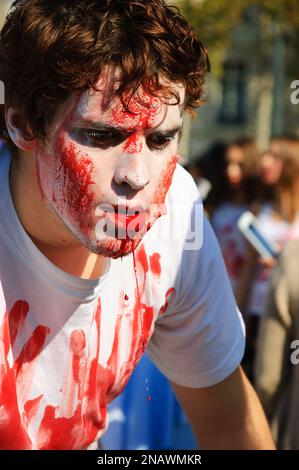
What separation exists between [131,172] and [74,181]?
0.15 m

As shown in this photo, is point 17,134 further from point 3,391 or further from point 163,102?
point 3,391

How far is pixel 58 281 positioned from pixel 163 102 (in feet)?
1.77

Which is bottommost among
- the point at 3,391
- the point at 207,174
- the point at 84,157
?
the point at 207,174

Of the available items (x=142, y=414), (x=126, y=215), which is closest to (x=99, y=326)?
(x=126, y=215)

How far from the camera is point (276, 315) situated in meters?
4.63

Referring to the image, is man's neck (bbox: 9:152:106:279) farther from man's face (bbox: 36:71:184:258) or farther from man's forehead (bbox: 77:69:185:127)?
man's forehead (bbox: 77:69:185:127)

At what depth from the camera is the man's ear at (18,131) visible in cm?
227

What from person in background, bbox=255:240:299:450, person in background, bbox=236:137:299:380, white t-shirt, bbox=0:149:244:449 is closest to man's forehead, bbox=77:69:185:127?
white t-shirt, bbox=0:149:244:449

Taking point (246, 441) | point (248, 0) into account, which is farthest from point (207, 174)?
point (248, 0)

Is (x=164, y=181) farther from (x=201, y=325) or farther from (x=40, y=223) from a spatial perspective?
(x=201, y=325)

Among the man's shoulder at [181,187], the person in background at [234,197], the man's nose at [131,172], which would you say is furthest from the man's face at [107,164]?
the person in background at [234,197]

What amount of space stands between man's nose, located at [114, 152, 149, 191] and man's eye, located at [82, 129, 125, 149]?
43 mm

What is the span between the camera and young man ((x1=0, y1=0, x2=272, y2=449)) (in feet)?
7.11

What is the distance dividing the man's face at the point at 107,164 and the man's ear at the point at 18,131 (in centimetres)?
3
